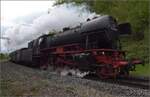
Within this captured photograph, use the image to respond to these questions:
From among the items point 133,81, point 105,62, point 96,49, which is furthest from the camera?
point 96,49

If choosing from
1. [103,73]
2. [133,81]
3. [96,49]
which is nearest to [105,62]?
[103,73]

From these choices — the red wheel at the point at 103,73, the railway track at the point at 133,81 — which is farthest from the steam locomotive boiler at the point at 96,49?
the railway track at the point at 133,81

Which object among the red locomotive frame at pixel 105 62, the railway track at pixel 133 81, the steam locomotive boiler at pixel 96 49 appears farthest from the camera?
the steam locomotive boiler at pixel 96 49

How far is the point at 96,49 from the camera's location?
55.2 feet

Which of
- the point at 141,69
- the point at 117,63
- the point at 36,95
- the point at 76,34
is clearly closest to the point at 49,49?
the point at 76,34

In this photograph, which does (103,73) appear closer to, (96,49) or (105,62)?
(105,62)

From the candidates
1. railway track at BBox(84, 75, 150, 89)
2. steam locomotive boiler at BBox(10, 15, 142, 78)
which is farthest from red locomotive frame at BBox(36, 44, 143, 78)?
railway track at BBox(84, 75, 150, 89)

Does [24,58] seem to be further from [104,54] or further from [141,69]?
[104,54]

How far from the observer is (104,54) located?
16.5 m

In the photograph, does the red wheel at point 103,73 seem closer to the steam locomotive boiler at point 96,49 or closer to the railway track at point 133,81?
the steam locomotive boiler at point 96,49

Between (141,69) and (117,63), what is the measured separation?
5.55 metres

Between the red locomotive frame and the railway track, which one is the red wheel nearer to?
the red locomotive frame

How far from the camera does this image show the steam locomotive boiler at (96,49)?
16.0 metres

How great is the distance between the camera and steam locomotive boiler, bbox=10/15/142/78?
52.5 feet
